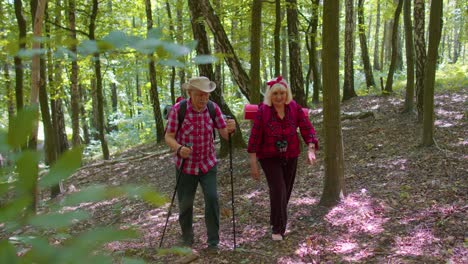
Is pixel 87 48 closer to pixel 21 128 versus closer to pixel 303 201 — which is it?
pixel 21 128

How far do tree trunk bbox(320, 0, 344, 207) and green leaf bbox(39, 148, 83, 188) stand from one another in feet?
15.9

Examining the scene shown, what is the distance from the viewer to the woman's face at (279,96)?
4730 mm

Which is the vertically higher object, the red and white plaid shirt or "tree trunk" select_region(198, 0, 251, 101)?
"tree trunk" select_region(198, 0, 251, 101)

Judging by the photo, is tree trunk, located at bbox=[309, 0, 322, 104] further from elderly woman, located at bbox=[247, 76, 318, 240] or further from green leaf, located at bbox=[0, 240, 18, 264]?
green leaf, located at bbox=[0, 240, 18, 264]

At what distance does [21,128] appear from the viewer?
78cm

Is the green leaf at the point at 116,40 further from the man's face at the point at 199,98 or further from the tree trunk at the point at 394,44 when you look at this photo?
the tree trunk at the point at 394,44

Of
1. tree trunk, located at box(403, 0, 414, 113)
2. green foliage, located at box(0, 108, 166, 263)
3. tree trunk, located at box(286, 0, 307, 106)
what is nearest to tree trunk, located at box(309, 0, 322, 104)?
tree trunk, located at box(286, 0, 307, 106)

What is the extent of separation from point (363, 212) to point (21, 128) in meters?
5.00

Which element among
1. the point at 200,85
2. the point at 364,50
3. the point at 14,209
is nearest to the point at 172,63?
the point at 14,209

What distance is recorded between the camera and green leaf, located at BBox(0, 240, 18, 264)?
75 cm

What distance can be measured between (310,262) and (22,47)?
3.88 m

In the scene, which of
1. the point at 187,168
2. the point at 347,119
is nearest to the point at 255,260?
the point at 187,168

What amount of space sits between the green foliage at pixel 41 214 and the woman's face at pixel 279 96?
13.1 ft

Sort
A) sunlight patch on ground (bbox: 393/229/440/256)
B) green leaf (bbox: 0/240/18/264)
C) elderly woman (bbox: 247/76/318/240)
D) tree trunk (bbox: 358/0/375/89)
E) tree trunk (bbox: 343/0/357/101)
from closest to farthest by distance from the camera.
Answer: green leaf (bbox: 0/240/18/264) < sunlight patch on ground (bbox: 393/229/440/256) < elderly woman (bbox: 247/76/318/240) < tree trunk (bbox: 343/0/357/101) < tree trunk (bbox: 358/0/375/89)
